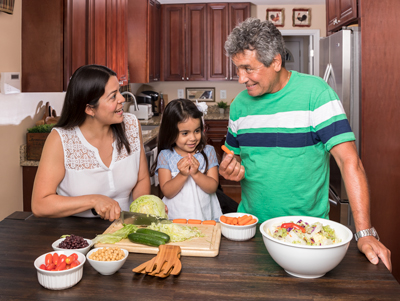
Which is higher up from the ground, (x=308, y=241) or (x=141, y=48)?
(x=141, y=48)

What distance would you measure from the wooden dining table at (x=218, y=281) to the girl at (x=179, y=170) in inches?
28.7

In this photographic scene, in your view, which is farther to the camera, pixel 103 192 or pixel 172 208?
pixel 172 208

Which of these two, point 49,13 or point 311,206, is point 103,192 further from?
point 49,13

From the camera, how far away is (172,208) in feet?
7.07

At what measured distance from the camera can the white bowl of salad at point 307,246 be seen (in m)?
1.11

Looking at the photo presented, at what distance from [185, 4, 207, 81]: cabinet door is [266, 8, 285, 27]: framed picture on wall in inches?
41.2

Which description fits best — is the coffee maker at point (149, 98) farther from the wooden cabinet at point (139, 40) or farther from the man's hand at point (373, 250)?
the man's hand at point (373, 250)

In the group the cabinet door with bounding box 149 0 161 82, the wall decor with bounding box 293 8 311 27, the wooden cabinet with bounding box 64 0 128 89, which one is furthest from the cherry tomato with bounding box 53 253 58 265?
the wall decor with bounding box 293 8 311 27

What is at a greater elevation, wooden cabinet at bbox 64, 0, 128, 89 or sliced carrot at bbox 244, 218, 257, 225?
wooden cabinet at bbox 64, 0, 128, 89

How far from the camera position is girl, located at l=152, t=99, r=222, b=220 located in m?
2.10

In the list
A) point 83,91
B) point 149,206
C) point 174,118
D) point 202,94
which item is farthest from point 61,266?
point 202,94

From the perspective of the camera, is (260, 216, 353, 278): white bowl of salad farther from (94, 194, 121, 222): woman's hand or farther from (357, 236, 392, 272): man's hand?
(94, 194, 121, 222): woman's hand

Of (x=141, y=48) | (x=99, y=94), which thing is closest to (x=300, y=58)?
(x=141, y=48)

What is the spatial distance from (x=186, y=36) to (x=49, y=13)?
138 inches
